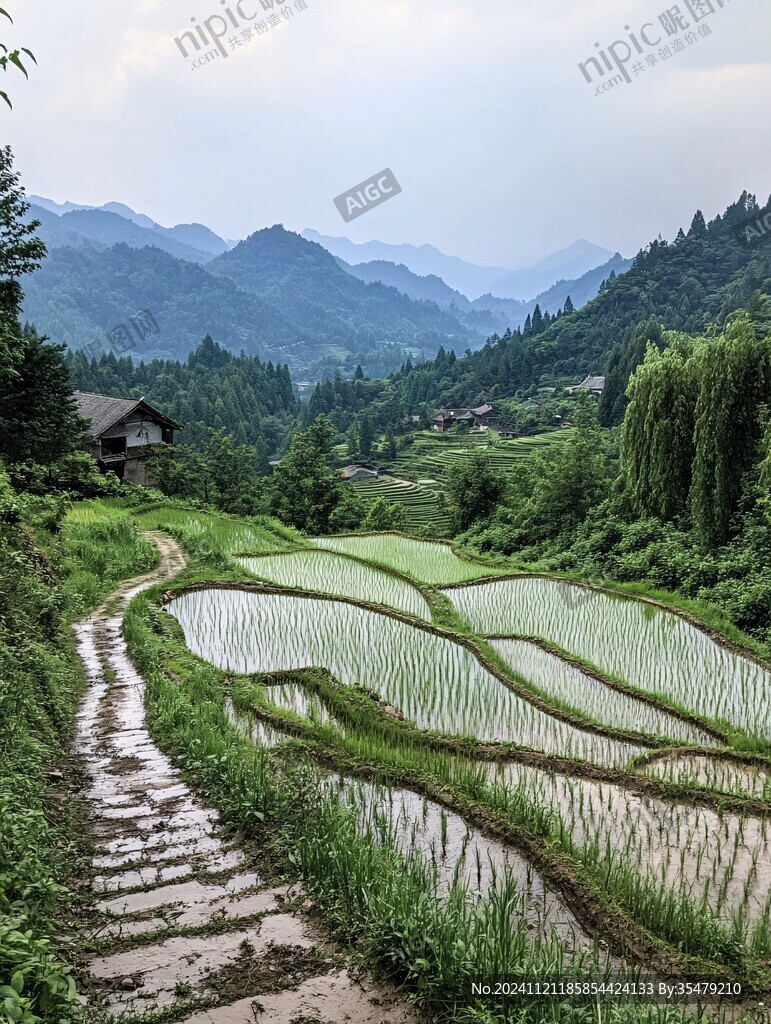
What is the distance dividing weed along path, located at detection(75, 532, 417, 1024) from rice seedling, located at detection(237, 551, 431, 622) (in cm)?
685

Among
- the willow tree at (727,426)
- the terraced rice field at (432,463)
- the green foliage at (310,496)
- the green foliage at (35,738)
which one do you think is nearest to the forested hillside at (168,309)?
the terraced rice field at (432,463)

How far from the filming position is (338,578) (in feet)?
44.0

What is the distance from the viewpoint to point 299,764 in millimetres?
5137

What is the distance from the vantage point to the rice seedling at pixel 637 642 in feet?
23.7

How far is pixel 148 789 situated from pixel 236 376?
86482 millimetres

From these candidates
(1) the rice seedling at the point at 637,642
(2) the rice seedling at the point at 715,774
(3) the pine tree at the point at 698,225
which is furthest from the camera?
(3) the pine tree at the point at 698,225

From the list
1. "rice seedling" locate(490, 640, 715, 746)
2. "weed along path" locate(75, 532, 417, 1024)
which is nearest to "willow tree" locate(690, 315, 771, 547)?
"rice seedling" locate(490, 640, 715, 746)

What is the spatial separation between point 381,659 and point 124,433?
2311cm

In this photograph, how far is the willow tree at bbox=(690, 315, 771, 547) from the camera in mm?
12164

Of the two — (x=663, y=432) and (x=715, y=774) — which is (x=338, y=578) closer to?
(x=663, y=432)

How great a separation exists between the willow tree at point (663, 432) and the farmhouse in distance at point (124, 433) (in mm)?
20493

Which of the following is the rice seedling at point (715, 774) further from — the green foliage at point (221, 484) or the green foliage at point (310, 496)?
the green foliage at point (221, 484)

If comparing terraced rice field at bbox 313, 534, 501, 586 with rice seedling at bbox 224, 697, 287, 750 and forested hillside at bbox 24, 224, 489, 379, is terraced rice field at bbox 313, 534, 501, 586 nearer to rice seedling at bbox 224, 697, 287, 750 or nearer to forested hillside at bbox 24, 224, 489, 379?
rice seedling at bbox 224, 697, 287, 750

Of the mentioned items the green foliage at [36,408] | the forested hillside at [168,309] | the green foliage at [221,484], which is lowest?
the green foliage at [221,484]
